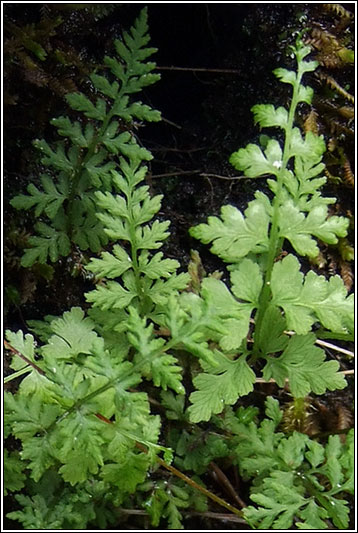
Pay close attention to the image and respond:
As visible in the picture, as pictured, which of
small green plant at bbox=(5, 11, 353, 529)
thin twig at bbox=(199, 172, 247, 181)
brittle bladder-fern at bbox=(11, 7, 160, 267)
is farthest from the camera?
thin twig at bbox=(199, 172, 247, 181)

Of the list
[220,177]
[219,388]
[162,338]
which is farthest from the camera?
[220,177]

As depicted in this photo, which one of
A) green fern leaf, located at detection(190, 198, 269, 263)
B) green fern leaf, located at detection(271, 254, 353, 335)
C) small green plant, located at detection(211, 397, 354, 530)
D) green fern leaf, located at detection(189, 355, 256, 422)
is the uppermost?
green fern leaf, located at detection(190, 198, 269, 263)

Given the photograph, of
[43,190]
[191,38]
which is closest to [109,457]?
[43,190]

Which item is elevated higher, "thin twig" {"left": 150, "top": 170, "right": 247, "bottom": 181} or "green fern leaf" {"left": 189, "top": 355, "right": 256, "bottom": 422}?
"thin twig" {"left": 150, "top": 170, "right": 247, "bottom": 181}

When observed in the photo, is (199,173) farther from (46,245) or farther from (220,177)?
(46,245)

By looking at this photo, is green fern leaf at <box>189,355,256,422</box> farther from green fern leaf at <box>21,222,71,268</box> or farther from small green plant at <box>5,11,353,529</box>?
green fern leaf at <box>21,222,71,268</box>

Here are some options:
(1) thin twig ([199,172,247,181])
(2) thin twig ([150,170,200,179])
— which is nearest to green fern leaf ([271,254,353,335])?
(1) thin twig ([199,172,247,181])

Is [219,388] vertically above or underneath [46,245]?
underneath

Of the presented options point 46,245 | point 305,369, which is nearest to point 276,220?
point 305,369
